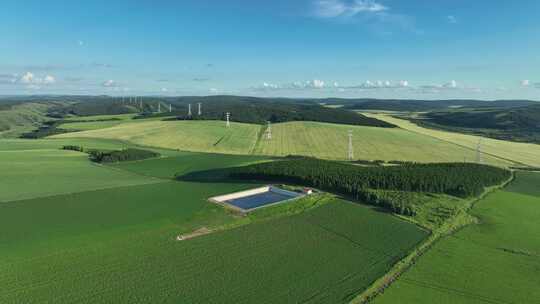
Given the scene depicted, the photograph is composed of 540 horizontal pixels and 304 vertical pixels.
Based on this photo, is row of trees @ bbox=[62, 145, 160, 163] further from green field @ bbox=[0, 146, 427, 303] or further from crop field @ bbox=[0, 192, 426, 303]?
crop field @ bbox=[0, 192, 426, 303]

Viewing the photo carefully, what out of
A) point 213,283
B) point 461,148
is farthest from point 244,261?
point 461,148

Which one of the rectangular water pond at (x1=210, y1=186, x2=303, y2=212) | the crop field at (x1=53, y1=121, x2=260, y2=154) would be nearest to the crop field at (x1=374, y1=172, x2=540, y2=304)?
the rectangular water pond at (x1=210, y1=186, x2=303, y2=212)

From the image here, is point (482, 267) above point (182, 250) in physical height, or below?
below

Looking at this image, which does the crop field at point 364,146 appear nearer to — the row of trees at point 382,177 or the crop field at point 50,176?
the row of trees at point 382,177

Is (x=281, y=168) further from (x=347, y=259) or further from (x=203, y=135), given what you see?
(x=203, y=135)

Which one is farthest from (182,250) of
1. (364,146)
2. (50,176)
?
(364,146)

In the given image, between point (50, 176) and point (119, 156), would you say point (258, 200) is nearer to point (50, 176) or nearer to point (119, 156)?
point (50, 176)
